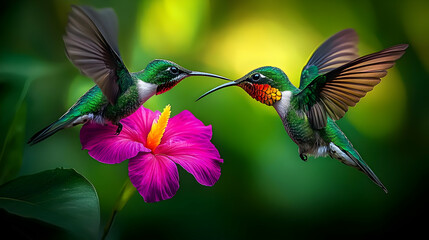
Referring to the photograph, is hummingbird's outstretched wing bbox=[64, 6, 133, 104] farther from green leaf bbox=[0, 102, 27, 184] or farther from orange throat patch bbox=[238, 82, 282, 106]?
green leaf bbox=[0, 102, 27, 184]

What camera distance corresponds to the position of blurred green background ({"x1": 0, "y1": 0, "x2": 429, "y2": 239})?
1059mm

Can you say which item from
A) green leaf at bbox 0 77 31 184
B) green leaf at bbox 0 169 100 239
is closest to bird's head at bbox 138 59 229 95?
green leaf at bbox 0 169 100 239

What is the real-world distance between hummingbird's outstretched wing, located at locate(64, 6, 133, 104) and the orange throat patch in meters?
0.11

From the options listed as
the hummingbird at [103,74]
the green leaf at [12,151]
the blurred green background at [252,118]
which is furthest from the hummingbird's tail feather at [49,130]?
the blurred green background at [252,118]

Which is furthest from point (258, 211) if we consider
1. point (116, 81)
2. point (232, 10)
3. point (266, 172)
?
point (116, 81)

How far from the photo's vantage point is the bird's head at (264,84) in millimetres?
457

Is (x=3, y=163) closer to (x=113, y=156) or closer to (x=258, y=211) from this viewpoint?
(x=113, y=156)

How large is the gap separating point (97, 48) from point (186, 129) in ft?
0.60

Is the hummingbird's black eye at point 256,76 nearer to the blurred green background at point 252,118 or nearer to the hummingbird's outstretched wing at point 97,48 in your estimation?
the hummingbird's outstretched wing at point 97,48

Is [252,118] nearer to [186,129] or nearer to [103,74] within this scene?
[186,129]

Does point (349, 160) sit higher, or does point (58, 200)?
point (349, 160)

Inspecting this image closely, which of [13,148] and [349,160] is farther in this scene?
[13,148]

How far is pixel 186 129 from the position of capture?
1.79 feet

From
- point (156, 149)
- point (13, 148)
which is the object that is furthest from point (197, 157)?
point (13, 148)
